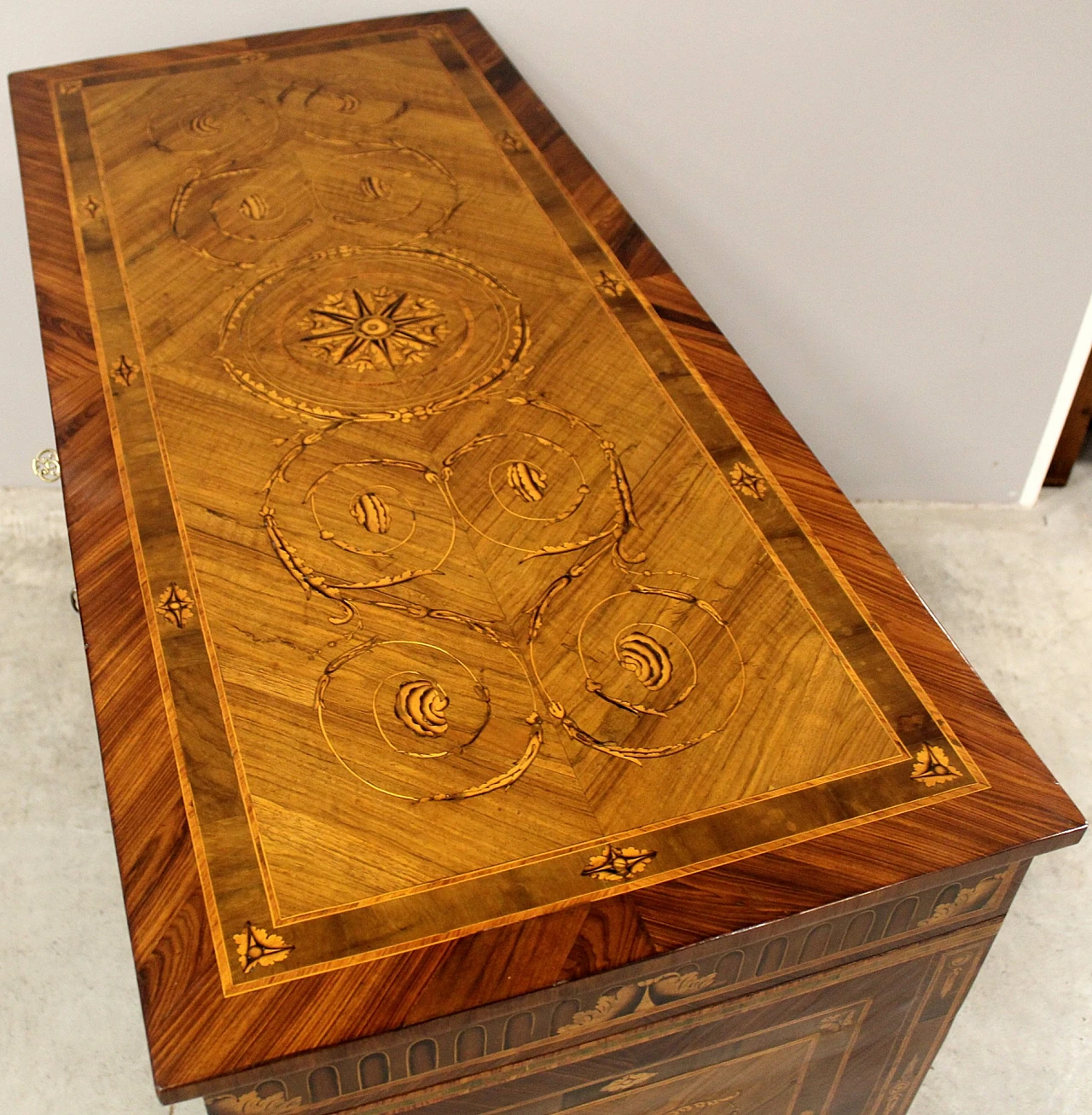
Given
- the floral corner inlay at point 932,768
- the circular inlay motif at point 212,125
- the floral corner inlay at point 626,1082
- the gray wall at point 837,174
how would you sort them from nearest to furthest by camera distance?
the floral corner inlay at point 932,768 → the floral corner inlay at point 626,1082 → the circular inlay motif at point 212,125 → the gray wall at point 837,174

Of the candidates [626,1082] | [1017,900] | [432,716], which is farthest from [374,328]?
[1017,900]

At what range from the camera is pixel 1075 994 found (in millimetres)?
2076

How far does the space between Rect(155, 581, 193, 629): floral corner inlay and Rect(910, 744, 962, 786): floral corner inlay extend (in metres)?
0.72

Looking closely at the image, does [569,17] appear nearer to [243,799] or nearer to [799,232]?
[799,232]

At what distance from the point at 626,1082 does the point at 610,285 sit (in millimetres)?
987

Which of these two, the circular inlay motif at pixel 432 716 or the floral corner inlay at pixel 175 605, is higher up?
the circular inlay motif at pixel 432 716

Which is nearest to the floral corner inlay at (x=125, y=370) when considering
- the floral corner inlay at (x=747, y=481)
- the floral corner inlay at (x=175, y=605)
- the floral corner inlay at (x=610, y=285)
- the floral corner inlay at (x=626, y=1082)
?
the floral corner inlay at (x=175, y=605)

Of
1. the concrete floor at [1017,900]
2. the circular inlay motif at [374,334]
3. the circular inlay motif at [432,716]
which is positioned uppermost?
the circular inlay motif at [374,334]

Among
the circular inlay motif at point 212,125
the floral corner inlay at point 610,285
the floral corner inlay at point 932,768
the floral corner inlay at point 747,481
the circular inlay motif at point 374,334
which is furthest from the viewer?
the circular inlay motif at point 212,125

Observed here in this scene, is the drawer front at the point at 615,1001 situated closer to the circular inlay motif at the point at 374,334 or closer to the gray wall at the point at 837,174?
the circular inlay motif at the point at 374,334

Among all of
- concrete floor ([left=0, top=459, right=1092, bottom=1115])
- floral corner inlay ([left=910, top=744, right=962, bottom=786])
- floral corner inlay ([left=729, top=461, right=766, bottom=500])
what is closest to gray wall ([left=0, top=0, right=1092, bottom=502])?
concrete floor ([left=0, top=459, right=1092, bottom=1115])

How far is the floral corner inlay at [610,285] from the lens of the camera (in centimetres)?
169

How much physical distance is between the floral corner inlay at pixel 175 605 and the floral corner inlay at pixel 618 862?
487 millimetres

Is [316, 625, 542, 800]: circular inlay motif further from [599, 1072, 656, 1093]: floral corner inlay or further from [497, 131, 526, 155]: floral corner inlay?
[497, 131, 526, 155]: floral corner inlay
